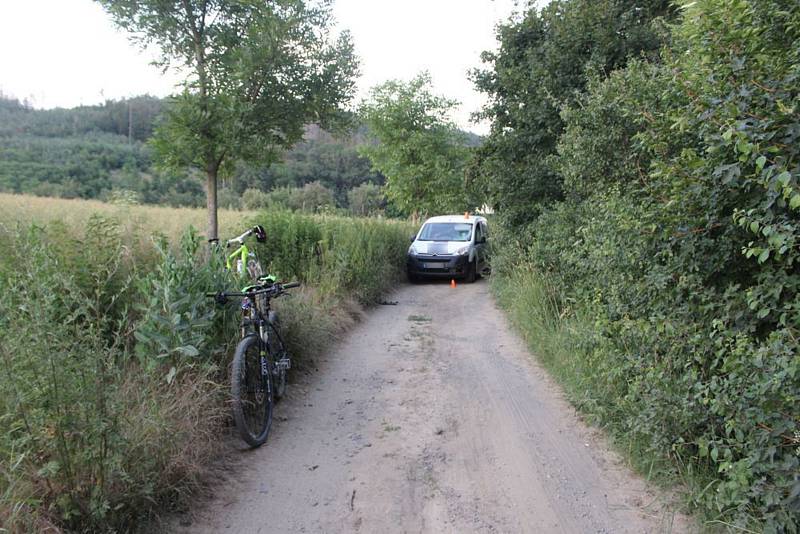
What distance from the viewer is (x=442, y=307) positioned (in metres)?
11.2

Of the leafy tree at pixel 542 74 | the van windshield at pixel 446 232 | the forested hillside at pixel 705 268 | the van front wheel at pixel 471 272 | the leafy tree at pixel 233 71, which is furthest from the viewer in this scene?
the van windshield at pixel 446 232

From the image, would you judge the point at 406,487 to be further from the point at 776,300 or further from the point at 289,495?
the point at 776,300

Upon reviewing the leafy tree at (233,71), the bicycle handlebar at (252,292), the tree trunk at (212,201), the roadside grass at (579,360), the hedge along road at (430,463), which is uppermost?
the leafy tree at (233,71)

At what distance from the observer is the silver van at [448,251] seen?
14.8 m

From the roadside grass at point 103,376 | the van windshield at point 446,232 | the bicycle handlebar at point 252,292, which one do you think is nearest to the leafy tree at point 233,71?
the roadside grass at point 103,376

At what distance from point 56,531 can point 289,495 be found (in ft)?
4.61

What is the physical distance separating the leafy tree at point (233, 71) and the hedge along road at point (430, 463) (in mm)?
3864

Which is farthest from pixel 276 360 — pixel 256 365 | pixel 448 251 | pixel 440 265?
pixel 448 251

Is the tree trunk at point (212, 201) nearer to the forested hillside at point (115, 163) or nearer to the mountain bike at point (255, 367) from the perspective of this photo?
the forested hillside at point (115, 163)

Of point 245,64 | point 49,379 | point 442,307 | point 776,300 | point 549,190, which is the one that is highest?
point 245,64

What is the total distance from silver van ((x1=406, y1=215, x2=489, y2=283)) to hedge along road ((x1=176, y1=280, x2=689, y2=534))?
7.86 m

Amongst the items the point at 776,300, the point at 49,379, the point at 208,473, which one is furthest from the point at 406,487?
the point at 776,300

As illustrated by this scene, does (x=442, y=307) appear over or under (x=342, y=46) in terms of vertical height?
under

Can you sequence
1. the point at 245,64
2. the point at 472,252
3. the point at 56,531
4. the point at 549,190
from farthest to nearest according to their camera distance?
the point at 472,252 < the point at 549,190 < the point at 245,64 < the point at 56,531
